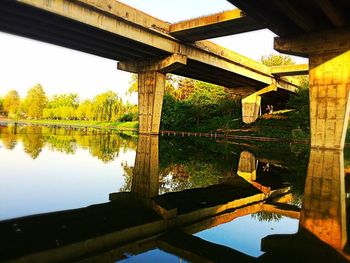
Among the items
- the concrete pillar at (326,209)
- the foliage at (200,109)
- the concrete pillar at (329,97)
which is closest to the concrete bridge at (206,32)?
the concrete pillar at (329,97)

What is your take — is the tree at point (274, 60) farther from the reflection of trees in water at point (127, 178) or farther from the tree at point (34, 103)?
the tree at point (34, 103)

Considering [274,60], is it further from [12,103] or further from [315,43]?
[12,103]

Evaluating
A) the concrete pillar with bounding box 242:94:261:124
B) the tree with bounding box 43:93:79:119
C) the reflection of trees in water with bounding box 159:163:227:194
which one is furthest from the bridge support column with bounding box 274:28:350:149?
the tree with bounding box 43:93:79:119

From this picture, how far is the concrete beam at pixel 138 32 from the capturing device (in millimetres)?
19314

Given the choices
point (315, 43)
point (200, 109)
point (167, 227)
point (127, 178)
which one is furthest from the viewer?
point (200, 109)

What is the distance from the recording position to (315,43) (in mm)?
21406

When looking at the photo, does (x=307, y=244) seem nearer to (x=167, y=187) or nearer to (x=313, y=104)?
(x=167, y=187)

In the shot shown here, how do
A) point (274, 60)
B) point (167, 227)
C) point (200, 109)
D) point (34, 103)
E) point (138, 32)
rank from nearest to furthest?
point (167, 227) → point (138, 32) → point (200, 109) → point (274, 60) → point (34, 103)

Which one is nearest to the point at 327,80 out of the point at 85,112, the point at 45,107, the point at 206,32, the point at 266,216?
the point at 206,32

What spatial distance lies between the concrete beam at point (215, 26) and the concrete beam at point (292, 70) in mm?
18396

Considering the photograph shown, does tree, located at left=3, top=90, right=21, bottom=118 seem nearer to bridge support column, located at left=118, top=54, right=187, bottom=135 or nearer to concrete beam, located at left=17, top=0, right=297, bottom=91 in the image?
bridge support column, located at left=118, top=54, right=187, bottom=135

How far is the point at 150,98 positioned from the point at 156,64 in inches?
132

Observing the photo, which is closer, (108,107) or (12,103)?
(108,107)

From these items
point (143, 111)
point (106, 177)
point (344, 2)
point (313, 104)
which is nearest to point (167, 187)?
point (106, 177)
